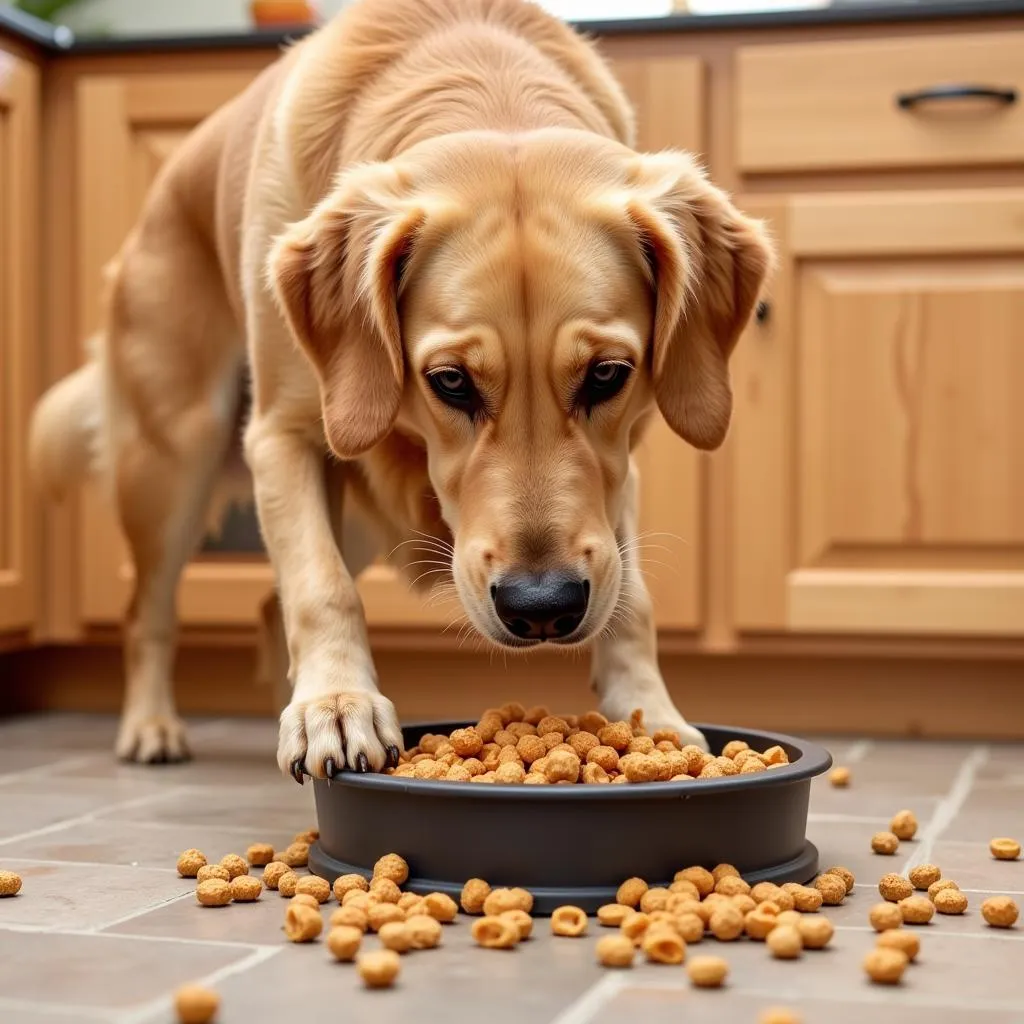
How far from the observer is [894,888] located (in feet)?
5.69

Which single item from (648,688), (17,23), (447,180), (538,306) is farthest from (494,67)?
(17,23)

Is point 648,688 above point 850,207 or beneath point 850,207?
beneath

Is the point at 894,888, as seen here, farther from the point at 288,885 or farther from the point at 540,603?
the point at 288,885

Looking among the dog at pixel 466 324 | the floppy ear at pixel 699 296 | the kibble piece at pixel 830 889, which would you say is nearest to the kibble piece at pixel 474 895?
the dog at pixel 466 324

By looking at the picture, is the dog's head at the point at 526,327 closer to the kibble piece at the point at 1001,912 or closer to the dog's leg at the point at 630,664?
the dog's leg at the point at 630,664

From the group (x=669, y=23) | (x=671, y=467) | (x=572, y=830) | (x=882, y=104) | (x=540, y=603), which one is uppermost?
(x=669, y=23)

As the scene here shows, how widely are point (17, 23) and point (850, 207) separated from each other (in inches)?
70.7

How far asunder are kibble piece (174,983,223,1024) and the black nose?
0.60 m

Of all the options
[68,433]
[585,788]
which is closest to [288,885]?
[585,788]

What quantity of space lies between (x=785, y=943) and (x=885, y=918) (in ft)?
0.52

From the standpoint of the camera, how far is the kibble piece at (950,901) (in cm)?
169

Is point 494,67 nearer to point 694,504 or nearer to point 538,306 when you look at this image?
point 538,306

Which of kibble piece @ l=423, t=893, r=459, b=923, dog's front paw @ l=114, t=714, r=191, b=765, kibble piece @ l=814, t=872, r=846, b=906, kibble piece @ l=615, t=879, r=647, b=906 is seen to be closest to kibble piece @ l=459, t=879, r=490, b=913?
kibble piece @ l=423, t=893, r=459, b=923

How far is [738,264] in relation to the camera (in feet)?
6.91
